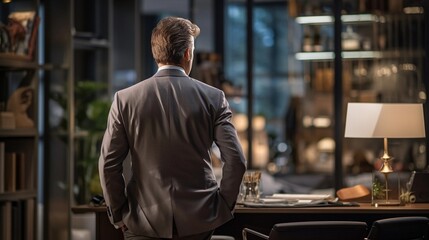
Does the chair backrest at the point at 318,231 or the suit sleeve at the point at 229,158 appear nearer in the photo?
the suit sleeve at the point at 229,158

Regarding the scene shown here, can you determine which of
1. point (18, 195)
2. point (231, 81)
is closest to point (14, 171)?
point (18, 195)

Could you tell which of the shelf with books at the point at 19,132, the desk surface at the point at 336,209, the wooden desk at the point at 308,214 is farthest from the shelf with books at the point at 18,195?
the wooden desk at the point at 308,214

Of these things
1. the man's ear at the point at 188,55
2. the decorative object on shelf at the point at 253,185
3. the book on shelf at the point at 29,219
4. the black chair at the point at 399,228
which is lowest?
the book on shelf at the point at 29,219

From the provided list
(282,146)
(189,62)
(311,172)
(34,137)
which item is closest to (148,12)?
(282,146)

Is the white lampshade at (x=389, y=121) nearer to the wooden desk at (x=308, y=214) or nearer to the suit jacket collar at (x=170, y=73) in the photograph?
the wooden desk at (x=308, y=214)

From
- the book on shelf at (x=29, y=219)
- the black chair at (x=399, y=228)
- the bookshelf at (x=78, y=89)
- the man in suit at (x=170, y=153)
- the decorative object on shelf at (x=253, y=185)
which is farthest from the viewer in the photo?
the bookshelf at (x=78, y=89)

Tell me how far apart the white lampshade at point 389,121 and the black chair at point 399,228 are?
0.65 metres

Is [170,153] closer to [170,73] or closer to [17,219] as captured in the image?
[170,73]

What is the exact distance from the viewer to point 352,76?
1239cm

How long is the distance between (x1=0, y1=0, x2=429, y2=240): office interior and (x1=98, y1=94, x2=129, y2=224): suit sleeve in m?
0.91

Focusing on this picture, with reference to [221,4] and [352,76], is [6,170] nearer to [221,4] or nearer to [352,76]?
[221,4]

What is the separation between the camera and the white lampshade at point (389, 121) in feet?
16.3

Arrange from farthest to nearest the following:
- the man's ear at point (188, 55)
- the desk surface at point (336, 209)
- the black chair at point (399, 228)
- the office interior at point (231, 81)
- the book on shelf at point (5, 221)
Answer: the office interior at point (231, 81) < the book on shelf at point (5, 221) < the desk surface at point (336, 209) < the black chair at point (399, 228) < the man's ear at point (188, 55)

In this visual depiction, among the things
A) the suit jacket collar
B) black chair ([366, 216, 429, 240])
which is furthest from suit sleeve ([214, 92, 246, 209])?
black chair ([366, 216, 429, 240])
